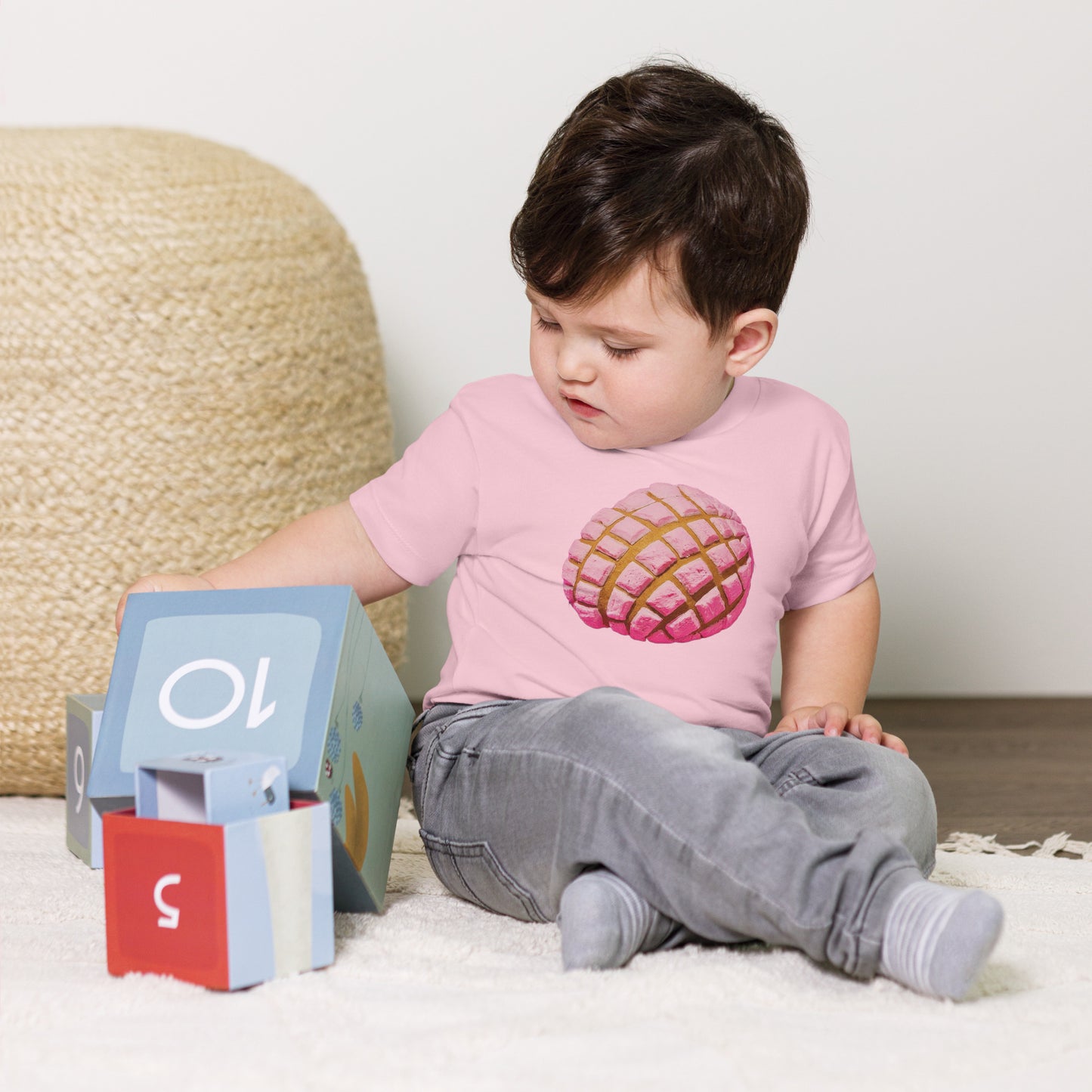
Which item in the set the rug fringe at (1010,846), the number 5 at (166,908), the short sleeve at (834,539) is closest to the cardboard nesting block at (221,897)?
the number 5 at (166,908)

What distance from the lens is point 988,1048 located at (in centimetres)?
58

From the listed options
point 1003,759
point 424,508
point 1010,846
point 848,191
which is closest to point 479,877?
point 424,508

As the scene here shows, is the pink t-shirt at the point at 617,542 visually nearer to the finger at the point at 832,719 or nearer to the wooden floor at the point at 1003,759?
the finger at the point at 832,719

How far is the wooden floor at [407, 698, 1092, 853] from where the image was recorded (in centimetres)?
119

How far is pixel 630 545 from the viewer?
0.91 m

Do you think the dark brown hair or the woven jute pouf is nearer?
the dark brown hair

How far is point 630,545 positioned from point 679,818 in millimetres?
264

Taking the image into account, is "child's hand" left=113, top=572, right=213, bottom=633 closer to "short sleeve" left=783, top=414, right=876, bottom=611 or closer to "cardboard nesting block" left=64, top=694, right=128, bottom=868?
"cardboard nesting block" left=64, top=694, right=128, bottom=868

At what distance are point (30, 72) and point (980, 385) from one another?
4.38 ft

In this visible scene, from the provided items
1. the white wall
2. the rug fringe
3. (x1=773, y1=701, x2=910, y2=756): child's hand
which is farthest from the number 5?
the white wall

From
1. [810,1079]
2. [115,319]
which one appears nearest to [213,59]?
[115,319]

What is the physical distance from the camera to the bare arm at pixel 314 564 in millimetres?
912

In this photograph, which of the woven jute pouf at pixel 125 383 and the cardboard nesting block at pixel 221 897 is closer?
the cardboard nesting block at pixel 221 897

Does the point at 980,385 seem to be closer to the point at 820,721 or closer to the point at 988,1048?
the point at 820,721
